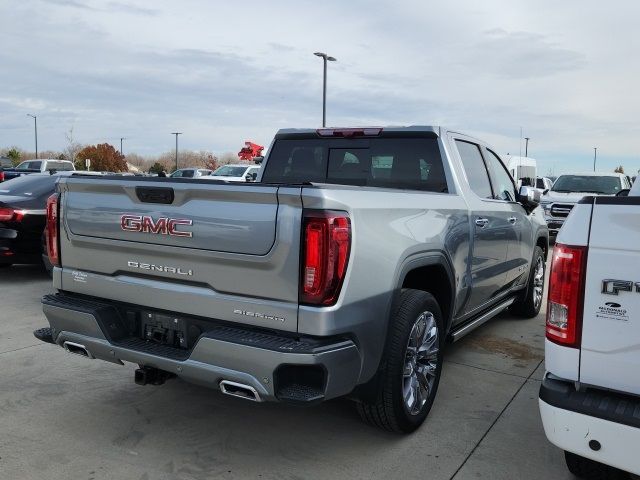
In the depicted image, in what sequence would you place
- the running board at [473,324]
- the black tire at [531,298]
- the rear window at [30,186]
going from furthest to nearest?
the rear window at [30,186]
the black tire at [531,298]
the running board at [473,324]

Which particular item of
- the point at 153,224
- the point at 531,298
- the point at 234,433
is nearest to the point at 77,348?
the point at 153,224

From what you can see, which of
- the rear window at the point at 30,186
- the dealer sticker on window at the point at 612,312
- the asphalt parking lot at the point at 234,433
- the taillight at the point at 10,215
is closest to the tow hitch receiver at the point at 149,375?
the asphalt parking lot at the point at 234,433

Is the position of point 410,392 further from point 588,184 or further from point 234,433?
point 588,184

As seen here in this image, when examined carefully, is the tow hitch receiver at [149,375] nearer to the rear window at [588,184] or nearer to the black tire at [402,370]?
the black tire at [402,370]

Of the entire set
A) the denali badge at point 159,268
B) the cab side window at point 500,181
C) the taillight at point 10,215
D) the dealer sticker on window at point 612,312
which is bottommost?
the taillight at point 10,215

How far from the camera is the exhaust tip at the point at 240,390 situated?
110 inches

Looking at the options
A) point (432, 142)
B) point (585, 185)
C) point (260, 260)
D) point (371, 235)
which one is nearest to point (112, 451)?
point (260, 260)

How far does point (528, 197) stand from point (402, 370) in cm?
308

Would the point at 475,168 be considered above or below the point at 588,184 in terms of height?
above

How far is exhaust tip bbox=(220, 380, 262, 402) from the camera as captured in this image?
9.20 feet

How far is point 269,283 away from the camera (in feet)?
9.20

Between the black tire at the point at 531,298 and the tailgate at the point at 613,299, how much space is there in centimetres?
411

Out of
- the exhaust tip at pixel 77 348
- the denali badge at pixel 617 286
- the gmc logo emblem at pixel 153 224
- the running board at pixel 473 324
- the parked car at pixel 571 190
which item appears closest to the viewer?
the denali badge at pixel 617 286

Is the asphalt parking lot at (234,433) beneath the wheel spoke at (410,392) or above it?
beneath
